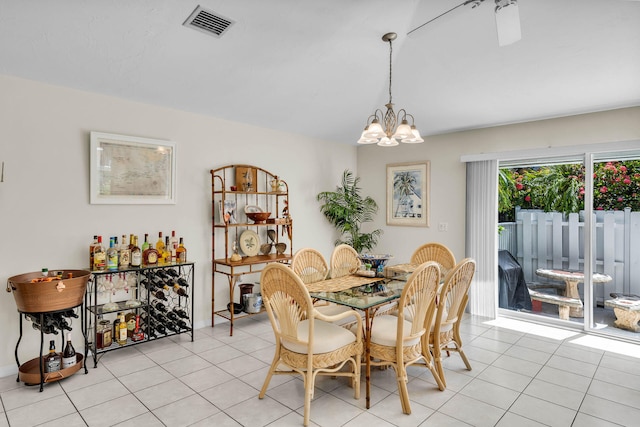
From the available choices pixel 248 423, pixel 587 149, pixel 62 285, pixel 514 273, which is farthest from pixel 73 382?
pixel 587 149

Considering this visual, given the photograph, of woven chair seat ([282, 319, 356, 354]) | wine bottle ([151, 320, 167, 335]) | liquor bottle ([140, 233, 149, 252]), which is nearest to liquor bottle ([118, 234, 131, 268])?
liquor bottle ([140, 233, 149, 252])

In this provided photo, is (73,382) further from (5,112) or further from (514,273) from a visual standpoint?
(514,273)

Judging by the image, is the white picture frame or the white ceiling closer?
the white ceiling

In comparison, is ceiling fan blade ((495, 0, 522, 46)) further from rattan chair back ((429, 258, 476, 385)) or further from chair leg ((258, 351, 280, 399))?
chair leg ((258, 351, 280, 399))

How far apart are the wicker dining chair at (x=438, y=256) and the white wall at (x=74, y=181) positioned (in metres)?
2.26

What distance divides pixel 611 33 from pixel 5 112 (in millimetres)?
4575

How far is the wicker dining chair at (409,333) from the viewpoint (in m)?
2.40

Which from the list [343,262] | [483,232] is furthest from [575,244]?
[343,262]

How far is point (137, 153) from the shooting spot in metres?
3.55

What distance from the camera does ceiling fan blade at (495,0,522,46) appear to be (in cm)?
186

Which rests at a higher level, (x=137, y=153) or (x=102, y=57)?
(x=102, y=57)

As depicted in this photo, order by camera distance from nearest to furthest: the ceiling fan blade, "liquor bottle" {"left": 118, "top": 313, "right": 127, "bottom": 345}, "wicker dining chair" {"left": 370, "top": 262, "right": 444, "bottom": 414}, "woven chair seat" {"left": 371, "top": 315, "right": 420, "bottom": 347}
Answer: the ceiling fan blade → "wicker dining chair" {"left": 370, "top": 262, "right": 444, "bottom": 414} → "woven chair seat" {"left": 371, "top": 315, "right": 420, "bottom": 347} → "liquor bottle" {"left": 118, "top": 313, "right": 127, "bottom": 345}

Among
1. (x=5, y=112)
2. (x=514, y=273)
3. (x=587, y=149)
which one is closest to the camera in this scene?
(x=5, y=112)

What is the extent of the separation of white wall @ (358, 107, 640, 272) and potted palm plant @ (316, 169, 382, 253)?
142 mm
